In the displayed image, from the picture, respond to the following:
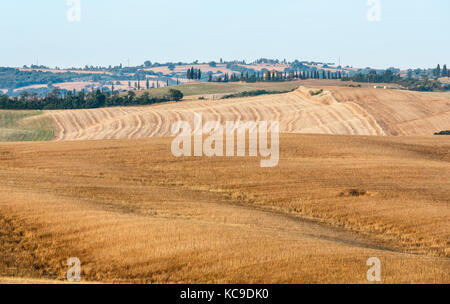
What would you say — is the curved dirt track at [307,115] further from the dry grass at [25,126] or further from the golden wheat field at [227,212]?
the golden wheat field at [227,212]

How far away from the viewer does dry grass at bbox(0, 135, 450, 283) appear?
22.5m

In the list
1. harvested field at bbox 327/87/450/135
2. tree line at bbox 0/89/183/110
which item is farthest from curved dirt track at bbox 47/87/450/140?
tree line at bbox 0/89/183/110

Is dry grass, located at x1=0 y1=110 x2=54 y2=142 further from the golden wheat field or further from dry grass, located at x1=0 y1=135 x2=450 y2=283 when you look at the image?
dry grass, located at x1=0 y1=135 x2=450 y2=283

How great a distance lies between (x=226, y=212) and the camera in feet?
108

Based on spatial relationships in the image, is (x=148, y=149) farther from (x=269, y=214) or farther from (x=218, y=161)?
(x=269, y=214)

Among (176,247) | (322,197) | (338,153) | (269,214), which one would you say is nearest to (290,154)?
(338,153)

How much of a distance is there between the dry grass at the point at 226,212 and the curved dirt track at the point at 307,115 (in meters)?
32.4

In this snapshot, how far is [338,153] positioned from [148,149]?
53.4ft

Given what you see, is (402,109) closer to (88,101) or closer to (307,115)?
(307,115)

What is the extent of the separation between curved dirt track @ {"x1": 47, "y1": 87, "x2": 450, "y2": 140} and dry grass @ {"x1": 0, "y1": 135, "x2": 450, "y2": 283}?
106 feet

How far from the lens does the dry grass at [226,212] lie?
888 inches

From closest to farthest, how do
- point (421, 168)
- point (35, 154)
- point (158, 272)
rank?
point (158, 272)
point (421, 168)
point (35, 154)

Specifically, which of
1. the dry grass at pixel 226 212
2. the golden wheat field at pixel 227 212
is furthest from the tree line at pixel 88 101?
the dry grass at pixel 226 212

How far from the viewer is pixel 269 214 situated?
34.5 m
